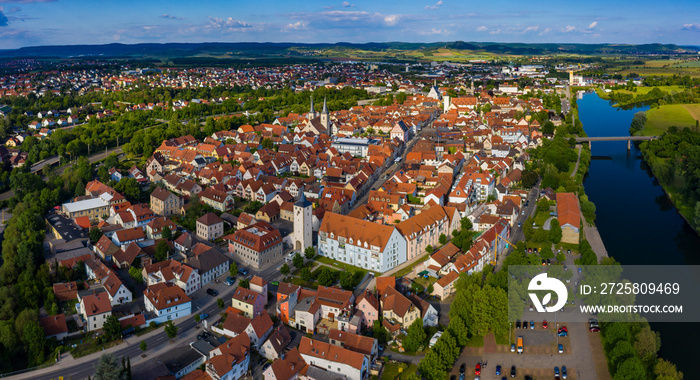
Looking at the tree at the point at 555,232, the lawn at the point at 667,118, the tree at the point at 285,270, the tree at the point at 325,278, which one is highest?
the lawn at the point at 667,118

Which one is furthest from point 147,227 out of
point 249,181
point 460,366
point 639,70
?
point 639,70

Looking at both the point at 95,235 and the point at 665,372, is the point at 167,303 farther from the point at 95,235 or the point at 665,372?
the point at 665,372

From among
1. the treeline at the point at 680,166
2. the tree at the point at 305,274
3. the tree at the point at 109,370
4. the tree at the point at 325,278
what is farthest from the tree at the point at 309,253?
the treeline at the point at 680,166

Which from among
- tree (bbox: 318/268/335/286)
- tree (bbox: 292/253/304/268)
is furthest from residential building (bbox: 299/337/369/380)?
tree (bbox: 292/253/304/268)

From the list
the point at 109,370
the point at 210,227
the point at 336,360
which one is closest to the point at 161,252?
the point at 210,227

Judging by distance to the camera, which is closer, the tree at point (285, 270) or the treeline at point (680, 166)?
the tree at point (285, 270)

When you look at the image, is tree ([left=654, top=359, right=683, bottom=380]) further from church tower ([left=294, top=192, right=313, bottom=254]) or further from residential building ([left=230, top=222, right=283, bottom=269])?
residential building ([left=230, top=222, right=283, bottom=269])

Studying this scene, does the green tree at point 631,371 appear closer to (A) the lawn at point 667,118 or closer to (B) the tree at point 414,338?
(B) the tree at point 414,338

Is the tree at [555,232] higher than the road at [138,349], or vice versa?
the tree at [555,232]

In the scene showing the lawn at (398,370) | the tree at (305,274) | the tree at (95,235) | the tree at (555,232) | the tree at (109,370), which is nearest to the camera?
the tree at (109,370)
